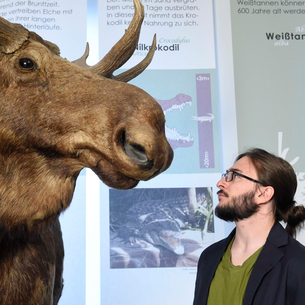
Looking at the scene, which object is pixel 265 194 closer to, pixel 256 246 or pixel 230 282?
pixel 256 246

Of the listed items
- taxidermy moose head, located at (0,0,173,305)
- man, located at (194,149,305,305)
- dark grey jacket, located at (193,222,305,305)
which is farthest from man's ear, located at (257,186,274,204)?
taxidermy moose head, located at (0,0,173,305)

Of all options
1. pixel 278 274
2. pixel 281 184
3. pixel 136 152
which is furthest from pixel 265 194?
pixel 136 152

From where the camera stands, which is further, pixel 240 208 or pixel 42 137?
pixel 240 208

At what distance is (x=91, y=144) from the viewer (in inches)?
40.1

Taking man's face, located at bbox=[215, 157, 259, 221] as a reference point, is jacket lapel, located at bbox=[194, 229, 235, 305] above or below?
below

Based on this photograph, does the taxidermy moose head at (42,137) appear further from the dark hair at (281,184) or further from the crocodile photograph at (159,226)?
the crocodile photograph at (159,226)

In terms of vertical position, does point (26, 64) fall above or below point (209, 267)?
above

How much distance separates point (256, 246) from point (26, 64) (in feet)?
3.93

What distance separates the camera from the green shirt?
1.58 meters

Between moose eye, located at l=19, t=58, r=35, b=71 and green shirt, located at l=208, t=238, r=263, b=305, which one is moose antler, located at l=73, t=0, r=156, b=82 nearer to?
moose eye, located at l=19, t=58, r=35, b=71

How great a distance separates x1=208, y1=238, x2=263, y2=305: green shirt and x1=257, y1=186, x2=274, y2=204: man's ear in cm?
23

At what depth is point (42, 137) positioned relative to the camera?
108 cm

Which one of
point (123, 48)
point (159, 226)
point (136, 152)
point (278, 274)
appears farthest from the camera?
point (159, 226)

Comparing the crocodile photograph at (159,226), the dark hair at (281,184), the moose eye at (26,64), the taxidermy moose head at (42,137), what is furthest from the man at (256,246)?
the moose eye at (26,64)
